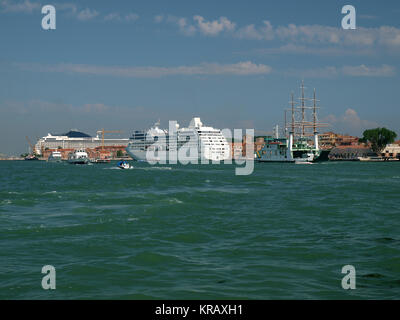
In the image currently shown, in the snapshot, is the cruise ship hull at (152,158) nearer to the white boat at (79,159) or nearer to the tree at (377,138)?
the white boat at (79,159)

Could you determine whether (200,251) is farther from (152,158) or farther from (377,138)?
(377,138)

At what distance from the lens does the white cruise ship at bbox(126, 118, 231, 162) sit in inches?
4584

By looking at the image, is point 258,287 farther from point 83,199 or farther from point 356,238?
point 83,199

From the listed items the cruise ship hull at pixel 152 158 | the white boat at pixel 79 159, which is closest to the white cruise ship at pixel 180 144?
the cruise ship hull at pixel 152 158

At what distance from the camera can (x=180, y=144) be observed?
116 meters

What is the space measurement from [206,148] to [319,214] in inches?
3965

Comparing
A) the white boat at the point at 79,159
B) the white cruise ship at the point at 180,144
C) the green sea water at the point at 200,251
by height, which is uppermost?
the white cruise ship at the point at 180,144

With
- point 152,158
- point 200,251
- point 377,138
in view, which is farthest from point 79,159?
point 200,251

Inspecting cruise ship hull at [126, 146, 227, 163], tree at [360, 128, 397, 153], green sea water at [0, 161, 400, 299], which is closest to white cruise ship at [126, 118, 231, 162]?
cruise ship hull at [126, 146, 227, 163]

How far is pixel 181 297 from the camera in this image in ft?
25.6

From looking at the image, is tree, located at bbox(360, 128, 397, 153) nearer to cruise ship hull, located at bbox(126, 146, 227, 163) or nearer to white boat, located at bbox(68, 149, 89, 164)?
cruise ship hull, located at bbox(126, 146, 227, 163)

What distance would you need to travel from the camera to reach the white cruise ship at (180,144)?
4584 inches

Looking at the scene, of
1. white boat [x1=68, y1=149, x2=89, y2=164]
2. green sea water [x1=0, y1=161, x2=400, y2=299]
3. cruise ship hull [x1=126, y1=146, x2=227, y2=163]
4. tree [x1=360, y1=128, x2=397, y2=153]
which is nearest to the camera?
green sea water [x1=0, y1=161, x2=400, y2=299]
